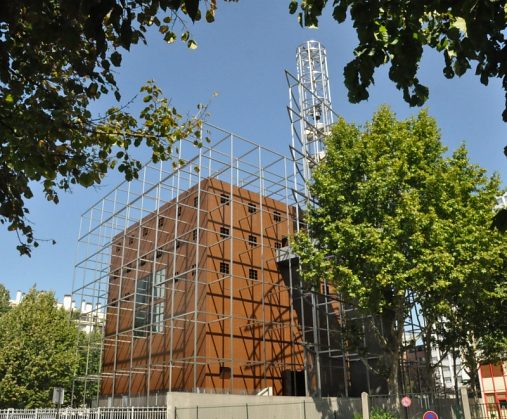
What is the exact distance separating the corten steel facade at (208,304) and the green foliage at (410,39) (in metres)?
19.6

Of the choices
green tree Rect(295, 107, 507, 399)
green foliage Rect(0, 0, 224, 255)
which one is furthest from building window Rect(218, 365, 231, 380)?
green foliage Rect(0, 0, 224, 255)

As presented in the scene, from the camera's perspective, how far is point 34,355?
3334 cm

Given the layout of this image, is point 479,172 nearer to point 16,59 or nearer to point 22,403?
point 16,59

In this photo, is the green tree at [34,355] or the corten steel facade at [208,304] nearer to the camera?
the corten steel facade at [208,304]

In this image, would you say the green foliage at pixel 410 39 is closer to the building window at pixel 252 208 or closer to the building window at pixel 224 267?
the building window at pixel 224 267

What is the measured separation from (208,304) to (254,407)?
20.6 ft

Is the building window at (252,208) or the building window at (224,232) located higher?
the building window at (252,208)

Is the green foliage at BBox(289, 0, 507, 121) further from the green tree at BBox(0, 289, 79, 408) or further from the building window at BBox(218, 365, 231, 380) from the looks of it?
the green tree at BBox(0, 289, 79, 408)

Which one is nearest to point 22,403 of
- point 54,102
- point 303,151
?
point 303,151

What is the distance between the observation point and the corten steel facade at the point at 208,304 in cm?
2477

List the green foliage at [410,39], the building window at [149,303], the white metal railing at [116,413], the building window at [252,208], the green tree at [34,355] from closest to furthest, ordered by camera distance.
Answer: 1. the green foliage at [410,39]
2. the white metal railing at [116,413]
3. the building window at [149,303]
4. the building window at [252,208]
5. the green tree at [34,355]

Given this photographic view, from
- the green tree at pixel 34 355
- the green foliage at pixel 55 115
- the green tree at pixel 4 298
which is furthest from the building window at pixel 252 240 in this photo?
the green tree at pixel 4 298

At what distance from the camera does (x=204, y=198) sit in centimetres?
2766

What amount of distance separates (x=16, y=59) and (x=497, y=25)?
19.9ft
